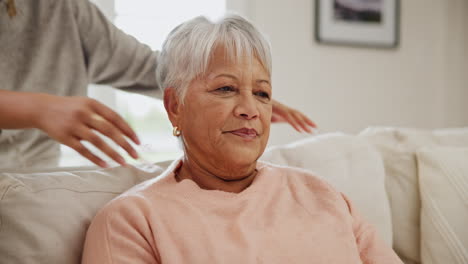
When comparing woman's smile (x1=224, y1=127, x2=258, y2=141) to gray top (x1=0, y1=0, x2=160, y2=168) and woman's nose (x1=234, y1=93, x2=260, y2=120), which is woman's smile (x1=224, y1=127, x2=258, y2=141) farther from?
gray top (x1=0, y1=0, x2=160, y2=168)

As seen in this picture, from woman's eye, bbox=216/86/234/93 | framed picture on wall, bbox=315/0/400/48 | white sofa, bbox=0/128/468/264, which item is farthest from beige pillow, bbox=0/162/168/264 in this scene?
framed picture on wall, bbox=315/0/400/48

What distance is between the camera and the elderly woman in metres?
0.96

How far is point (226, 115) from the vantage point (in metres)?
1.06

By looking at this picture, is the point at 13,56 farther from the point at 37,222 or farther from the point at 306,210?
the point at 306,210

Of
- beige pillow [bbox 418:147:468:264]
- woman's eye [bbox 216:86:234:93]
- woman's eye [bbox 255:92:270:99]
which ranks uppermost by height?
woman's eye [bbox 216:86:234:93]

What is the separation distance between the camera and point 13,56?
4.54 ft

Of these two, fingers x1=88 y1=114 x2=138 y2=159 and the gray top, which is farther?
the gray top

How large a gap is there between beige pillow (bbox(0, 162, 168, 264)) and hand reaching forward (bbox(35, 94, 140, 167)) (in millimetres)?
180

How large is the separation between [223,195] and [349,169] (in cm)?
65

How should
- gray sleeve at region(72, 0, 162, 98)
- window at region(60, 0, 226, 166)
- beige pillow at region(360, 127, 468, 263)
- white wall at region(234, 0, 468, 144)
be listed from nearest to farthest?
gray sleeve at region(72, 0, 162, 98) < beige pillow at region(360, 127, 468, 263) < window at region(60, 0, 226, 166) < white wall at region(234, 0, 468, 144)

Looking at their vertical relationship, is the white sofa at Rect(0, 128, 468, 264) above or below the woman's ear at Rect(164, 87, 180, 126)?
below

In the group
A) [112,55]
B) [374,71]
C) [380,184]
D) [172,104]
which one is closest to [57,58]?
[112,55]

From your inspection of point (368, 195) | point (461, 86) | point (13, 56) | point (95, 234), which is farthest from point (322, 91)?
point (95, 234)

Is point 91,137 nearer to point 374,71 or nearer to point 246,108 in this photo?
point 246,108
